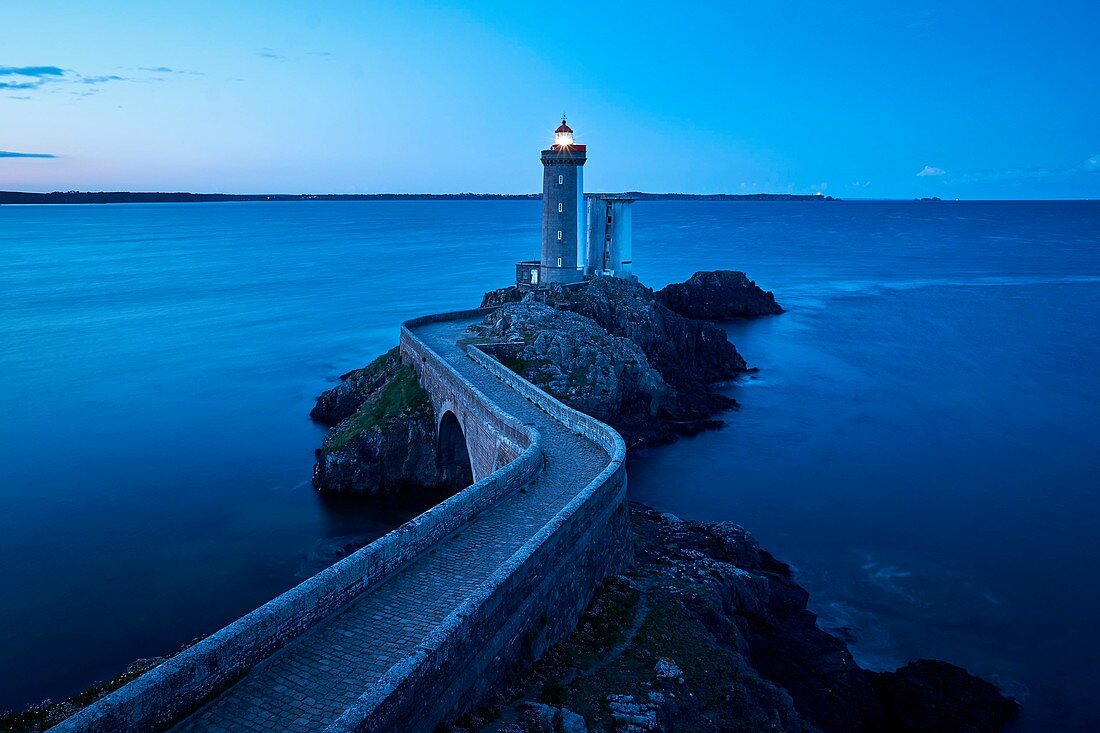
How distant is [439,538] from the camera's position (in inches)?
574

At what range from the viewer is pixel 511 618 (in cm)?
1230

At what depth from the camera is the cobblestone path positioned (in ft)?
31.9

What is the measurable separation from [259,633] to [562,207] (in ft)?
126

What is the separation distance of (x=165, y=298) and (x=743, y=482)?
2639 inches

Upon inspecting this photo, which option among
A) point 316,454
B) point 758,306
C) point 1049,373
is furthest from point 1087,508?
point 758,306

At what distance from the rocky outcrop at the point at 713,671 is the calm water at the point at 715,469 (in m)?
1.79

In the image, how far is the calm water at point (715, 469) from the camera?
20328 mm

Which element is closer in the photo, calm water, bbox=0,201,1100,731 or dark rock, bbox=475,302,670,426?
calm water, bbox=0,201,1100,731

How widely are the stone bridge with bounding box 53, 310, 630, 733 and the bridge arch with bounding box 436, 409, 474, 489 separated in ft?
30.7

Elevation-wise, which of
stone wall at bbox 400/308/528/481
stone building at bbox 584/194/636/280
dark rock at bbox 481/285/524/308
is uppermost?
stone building at bbox 584/194/636/280

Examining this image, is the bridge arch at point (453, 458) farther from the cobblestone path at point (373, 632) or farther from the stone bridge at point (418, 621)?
the cobblestone path at point (373, 632)

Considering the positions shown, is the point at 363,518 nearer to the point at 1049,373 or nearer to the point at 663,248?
the point at 1049,373

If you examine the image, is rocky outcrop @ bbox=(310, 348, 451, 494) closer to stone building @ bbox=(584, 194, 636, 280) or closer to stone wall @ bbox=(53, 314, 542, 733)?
stone wall @ bbox=(53, 314, 542, 733)

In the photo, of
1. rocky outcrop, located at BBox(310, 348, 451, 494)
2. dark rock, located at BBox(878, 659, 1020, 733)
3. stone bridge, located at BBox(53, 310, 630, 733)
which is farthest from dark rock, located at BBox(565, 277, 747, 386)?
dark rock, located at BBox(878, 659, 1020, 733)
